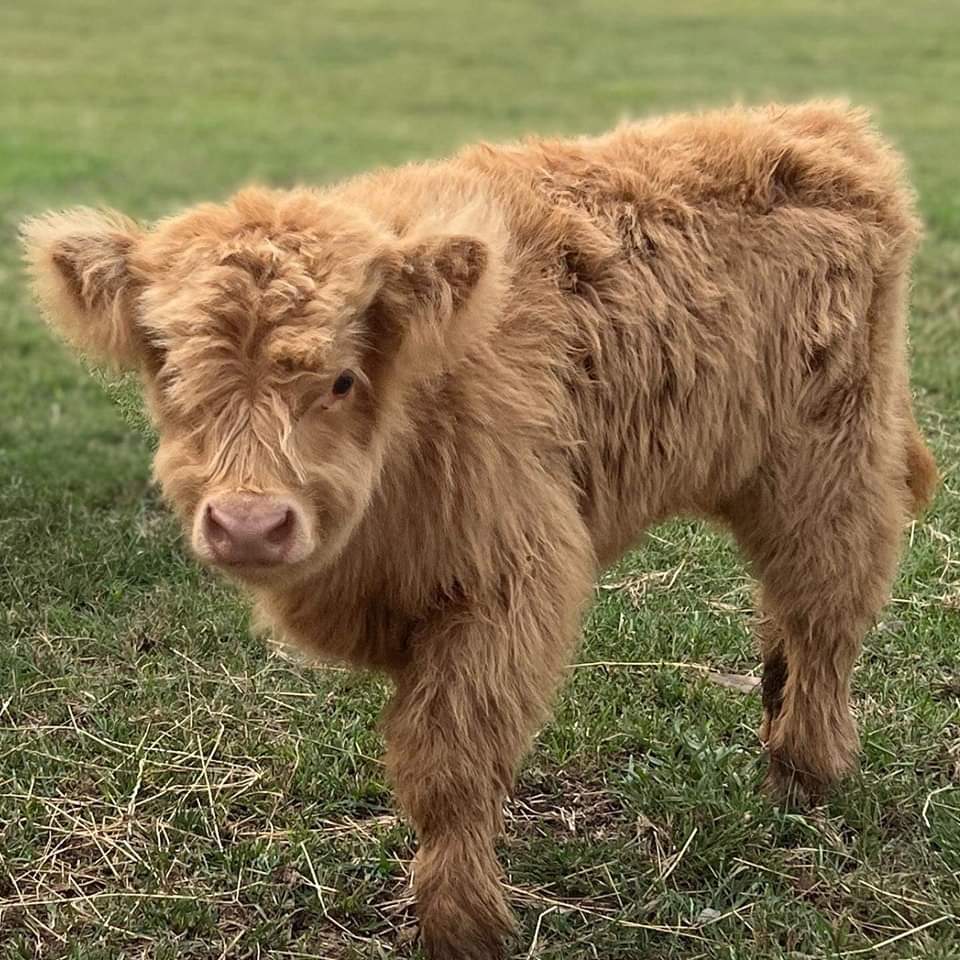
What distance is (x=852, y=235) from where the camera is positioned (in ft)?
11.1

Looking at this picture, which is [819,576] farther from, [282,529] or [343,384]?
[282,529]

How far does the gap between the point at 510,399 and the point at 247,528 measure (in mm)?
726

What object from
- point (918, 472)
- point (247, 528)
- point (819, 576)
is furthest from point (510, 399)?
point (918, 472)

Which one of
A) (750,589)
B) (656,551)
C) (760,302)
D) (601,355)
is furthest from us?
(656,551)

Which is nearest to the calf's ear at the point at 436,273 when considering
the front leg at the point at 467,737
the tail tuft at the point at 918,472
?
the front leg at the point at 467,737

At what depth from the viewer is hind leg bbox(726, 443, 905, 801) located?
346 centimetres

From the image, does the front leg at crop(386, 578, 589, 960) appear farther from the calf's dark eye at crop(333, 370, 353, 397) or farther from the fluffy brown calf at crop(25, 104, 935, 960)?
the calf's dark eye at crop(333, 370, 353, 397)

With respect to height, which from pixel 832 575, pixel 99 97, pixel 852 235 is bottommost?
pixel 99 97

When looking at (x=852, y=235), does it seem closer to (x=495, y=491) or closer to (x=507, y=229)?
(x=507, y=229)

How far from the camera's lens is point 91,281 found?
267 centimetres

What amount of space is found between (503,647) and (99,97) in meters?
15.7

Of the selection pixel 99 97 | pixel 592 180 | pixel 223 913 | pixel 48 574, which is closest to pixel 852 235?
pixel 592 180

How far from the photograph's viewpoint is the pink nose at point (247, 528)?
2.43 metres

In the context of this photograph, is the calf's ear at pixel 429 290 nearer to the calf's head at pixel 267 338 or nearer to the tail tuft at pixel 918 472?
the calf's head at pixel 267 338
